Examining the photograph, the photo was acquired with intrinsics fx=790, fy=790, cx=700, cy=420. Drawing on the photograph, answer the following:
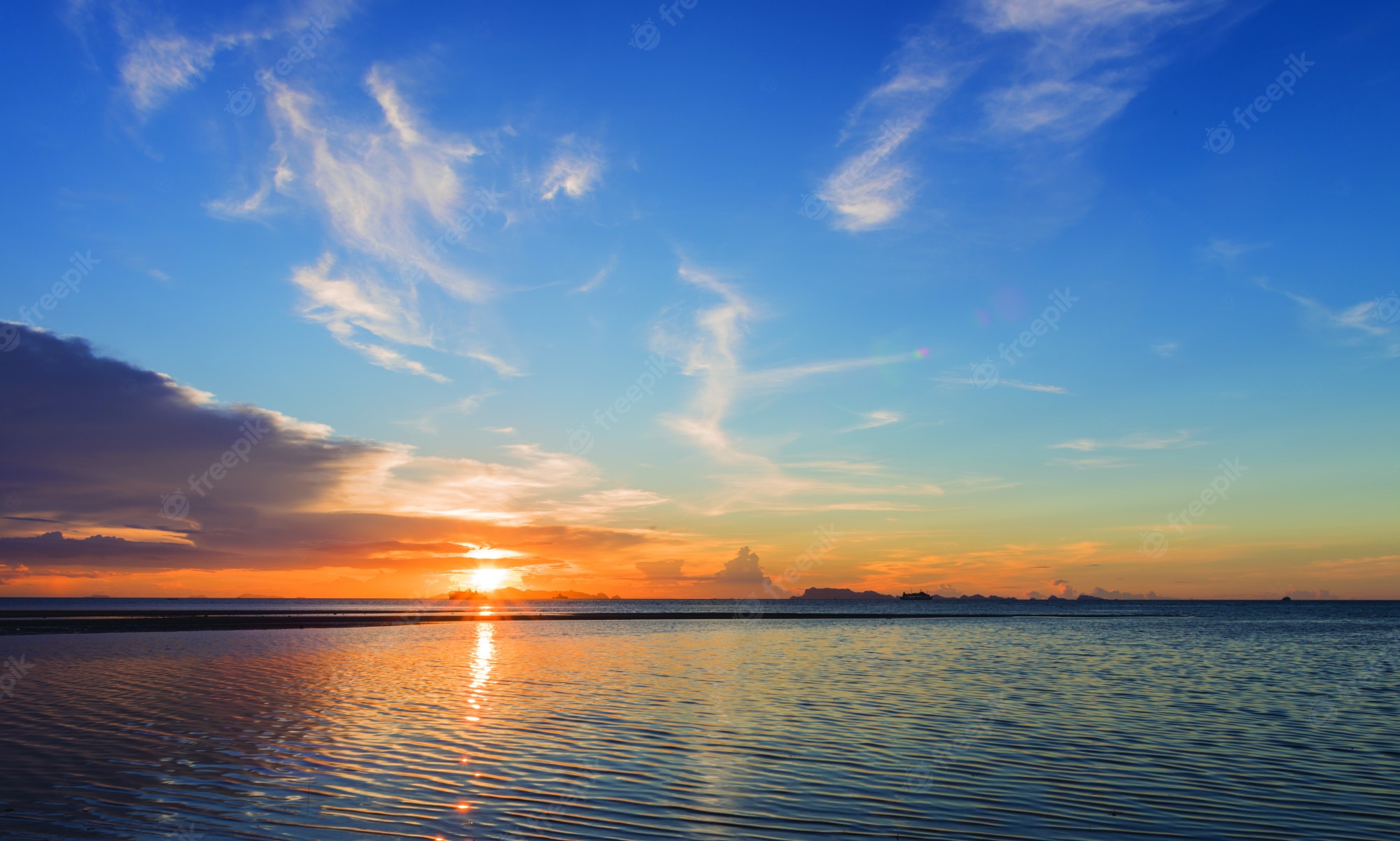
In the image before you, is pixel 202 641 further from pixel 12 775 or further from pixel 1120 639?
pixel 1120 639

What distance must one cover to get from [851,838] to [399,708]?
63.8ft

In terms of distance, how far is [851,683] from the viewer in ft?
115

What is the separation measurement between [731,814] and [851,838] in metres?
2.36

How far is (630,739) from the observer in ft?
71.4

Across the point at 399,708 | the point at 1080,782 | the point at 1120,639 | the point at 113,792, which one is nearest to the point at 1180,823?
Answer: the point at 1080,782

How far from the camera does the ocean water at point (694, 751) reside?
14273 mm

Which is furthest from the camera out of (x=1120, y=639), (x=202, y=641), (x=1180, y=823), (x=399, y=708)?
(x=1120, y=639)

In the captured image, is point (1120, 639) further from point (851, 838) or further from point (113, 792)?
point (113, 792)

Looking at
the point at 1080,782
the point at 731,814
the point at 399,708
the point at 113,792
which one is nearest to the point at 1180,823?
the point at 1080,782

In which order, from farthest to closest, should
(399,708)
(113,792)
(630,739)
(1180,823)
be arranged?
(399,708)
(630,739)
(113,792)
(1180,823)

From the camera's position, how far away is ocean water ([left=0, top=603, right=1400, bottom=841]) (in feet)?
46.8

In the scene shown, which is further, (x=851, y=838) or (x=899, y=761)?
(x=899, y=761)

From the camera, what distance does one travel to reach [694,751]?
20.3m

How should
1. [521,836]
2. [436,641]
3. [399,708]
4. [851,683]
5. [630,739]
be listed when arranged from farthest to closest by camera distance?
1. [436,641]
2. [851,683]
3. [399,708]
4. [630,739]
5. [521,836]
